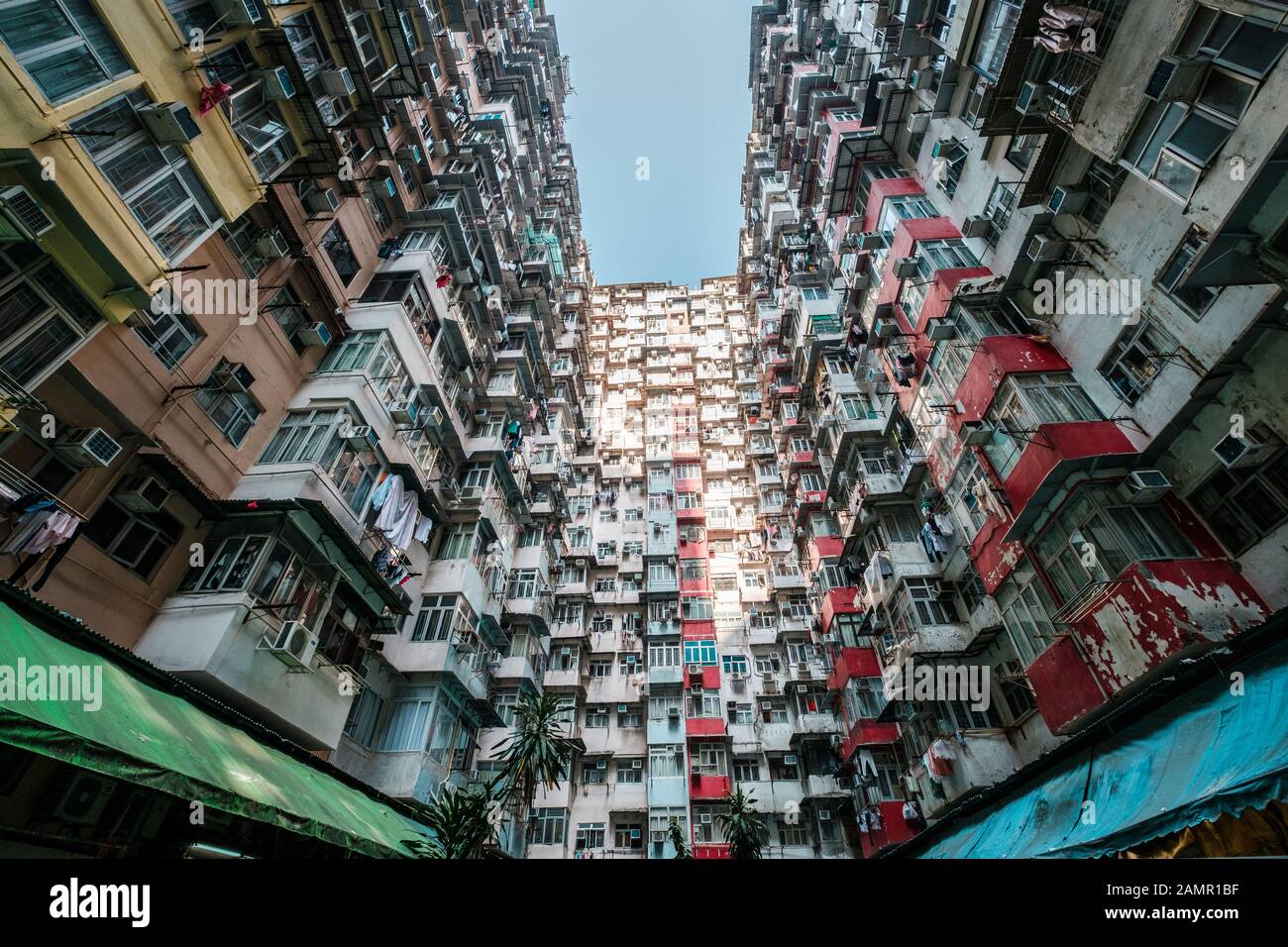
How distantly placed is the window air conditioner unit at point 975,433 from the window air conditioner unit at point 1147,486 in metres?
3.75

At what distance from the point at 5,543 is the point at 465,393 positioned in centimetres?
1706

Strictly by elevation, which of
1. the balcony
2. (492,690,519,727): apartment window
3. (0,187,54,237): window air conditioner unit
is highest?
(0,187,54,237): window air conditioner unit

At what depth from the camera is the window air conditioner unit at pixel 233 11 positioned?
12.5m

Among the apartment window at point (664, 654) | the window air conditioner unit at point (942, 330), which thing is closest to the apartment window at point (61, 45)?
the window air conditioner unit at point (942, 330)

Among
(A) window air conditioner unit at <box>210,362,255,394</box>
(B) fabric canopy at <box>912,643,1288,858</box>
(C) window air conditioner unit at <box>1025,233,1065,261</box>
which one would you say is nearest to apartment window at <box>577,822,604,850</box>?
(B) fabric canopy at <box>912,643,1288,858</box>

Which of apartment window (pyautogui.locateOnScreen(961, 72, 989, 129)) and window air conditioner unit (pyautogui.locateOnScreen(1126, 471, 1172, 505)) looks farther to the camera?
apartment window (pyautogui.locateOnScreen(961, 72, 989, 129))

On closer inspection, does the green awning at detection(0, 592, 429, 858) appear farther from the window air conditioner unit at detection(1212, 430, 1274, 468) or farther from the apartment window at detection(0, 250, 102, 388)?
the window air conditioner unit at detection(1212, 430, 1274, 468)

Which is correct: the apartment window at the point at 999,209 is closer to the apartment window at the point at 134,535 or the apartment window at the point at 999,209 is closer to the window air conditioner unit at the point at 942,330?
the window air conditioner unit at the point at 942,330

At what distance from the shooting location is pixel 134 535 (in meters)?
11.2

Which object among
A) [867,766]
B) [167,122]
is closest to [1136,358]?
[867,766]

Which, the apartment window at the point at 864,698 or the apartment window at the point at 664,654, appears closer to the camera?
the apartment window at the point at 864,698

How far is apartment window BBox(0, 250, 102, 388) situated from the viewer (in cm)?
880

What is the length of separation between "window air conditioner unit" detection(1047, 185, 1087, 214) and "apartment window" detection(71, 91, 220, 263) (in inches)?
844
